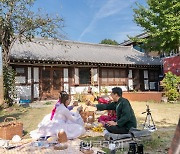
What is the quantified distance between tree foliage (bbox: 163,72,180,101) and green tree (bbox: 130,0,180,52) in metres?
2.43

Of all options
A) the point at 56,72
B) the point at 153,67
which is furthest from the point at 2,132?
the point at 153,67

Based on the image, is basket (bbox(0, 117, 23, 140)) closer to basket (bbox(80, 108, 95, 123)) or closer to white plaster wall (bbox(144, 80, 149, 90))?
basket (bbox(80, 108, 95, 123))

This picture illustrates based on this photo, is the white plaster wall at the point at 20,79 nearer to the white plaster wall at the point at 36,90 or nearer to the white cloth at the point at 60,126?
the white plaster wall at the point at 36,90

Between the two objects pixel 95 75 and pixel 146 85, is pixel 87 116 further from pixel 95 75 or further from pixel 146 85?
pixel 146 85

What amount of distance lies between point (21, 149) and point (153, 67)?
53.2 feet

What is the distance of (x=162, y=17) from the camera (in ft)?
46.0

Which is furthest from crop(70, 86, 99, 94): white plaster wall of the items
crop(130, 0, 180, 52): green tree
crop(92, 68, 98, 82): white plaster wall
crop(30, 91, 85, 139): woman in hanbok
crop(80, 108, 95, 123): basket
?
crop(30, 91, 85, 139): woman in hanbok

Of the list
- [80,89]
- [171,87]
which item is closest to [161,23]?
[171,87]

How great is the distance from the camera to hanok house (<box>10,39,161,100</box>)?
1418cm

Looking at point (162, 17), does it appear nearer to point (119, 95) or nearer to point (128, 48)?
point (128, 48)

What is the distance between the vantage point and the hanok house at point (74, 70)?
14180mm

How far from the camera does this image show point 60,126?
5.37 meters

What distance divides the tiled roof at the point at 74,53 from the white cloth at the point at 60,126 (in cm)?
860

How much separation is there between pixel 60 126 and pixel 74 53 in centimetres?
1237
